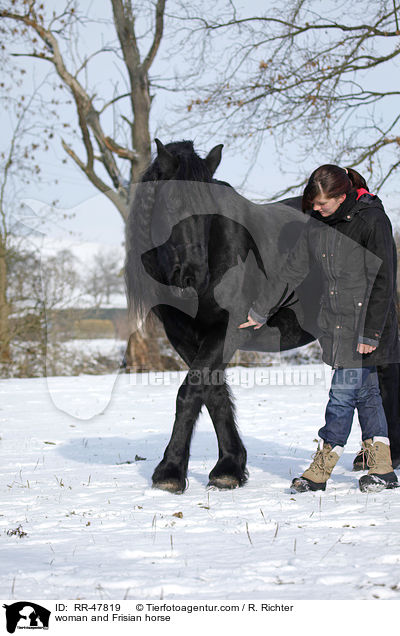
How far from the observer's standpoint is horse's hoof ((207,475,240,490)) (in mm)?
3754

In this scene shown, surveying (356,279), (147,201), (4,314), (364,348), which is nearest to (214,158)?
(147,201)

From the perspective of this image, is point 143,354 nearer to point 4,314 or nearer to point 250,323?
point 4,314

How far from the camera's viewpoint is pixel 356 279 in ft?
11.2

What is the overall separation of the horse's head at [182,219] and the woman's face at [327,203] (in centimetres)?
67

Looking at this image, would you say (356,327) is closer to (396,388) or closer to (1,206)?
(396,388)

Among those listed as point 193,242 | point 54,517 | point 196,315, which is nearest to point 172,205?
point 193,242

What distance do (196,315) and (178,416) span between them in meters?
0.66

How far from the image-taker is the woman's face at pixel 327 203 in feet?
11.1

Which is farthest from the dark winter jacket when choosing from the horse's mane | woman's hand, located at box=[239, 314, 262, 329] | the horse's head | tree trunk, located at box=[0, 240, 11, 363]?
tree trunk, located at box=[0, 240, 11, 363]

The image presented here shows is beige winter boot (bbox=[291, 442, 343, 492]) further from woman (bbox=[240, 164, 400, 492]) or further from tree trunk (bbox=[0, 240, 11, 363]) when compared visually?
tree trunk (bbox=[0, 240, 11, 363])

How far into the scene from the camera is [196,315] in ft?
12.5

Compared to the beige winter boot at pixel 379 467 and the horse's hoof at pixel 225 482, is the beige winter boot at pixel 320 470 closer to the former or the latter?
the beige winter boot at pixel 379 467
